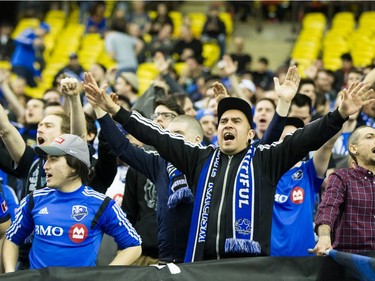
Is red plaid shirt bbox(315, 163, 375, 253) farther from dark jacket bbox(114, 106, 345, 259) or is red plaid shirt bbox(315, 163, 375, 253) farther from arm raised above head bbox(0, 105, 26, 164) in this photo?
arm raised above head bbox(0, 105, 26, 164)

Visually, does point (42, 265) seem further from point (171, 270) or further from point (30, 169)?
point (30, 169)

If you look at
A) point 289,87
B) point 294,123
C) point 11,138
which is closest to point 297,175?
point 294,123

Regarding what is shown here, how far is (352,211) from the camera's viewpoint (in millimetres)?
6953

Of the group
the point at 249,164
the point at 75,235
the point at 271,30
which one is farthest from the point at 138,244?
the point at 271,30

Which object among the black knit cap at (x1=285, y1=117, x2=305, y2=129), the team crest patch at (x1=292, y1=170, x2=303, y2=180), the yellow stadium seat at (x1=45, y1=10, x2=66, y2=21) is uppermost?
the yellow stadium seat at (x1=45, y1=10, x2=66, y2=21)

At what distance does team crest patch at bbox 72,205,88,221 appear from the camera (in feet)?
20.2

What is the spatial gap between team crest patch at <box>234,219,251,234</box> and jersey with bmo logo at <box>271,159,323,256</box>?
100 cm

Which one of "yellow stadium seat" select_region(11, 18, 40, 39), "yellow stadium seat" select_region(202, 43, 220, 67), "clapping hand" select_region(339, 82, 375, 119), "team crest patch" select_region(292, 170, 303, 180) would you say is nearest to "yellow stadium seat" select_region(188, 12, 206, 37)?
"yellow stadium seat" select_region(202, 43, 220, 67)

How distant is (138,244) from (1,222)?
3.30 feet

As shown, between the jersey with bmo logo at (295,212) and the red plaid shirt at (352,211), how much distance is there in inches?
13.0

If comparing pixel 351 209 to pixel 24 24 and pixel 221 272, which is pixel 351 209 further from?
pixel 24 24

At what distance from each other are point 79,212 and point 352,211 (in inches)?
80.1

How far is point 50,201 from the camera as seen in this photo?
6.23 metres

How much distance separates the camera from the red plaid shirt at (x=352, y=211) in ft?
22.7
